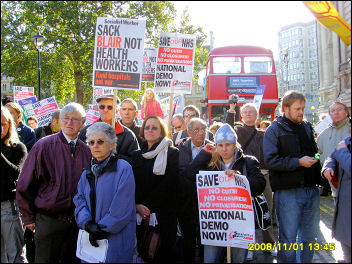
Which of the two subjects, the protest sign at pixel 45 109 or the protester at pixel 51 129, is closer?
the protester at pixel 51 129

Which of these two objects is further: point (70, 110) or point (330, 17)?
point (70, 110)

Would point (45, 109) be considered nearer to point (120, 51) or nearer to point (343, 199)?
point (120, 51)

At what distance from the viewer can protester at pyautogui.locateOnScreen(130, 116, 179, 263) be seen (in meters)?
3.76

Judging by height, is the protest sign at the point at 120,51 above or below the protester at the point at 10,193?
above

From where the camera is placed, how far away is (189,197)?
4082 mm

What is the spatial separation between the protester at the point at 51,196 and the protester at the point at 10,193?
0.14 metres

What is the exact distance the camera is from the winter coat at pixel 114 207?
311 cm

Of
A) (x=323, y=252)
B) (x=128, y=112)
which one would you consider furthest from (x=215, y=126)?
(x=323, y=252)

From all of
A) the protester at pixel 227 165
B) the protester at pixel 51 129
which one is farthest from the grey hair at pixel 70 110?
the protester at pixel 51 129

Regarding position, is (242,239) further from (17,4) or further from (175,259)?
(17,4)

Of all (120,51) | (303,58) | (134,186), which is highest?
(303,58)

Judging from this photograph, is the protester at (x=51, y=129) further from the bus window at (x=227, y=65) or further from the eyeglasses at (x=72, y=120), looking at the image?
the bus window at (x=227, y=65)

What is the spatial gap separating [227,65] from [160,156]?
9.69 meters

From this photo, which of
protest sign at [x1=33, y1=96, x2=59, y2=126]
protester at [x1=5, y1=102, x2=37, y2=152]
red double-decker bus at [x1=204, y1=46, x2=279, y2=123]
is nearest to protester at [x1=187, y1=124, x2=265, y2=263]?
protester at [x1=5, y1=102, x2=37, y2=152]
